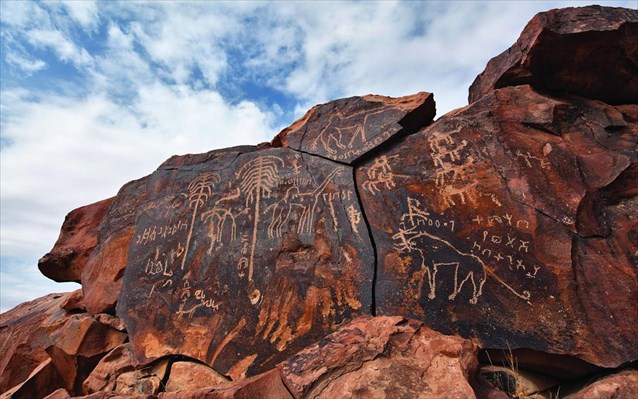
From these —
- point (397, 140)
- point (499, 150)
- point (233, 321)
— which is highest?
point (397, 140)

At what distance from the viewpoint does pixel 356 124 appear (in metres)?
4.81

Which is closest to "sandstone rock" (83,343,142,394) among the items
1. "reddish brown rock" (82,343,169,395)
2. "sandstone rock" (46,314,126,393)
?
"reddish brown rock" (82,343,169,395)

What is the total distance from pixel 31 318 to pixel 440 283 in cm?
567

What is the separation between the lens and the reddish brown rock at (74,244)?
5875 mm

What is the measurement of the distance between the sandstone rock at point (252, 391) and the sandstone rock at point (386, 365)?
8 cm

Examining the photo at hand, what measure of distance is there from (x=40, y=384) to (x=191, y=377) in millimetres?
1862

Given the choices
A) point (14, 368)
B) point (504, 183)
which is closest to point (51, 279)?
point (14, 368)

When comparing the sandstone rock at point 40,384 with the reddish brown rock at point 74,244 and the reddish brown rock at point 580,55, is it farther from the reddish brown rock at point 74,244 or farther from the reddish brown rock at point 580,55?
the reddish brown rock at point 580,55

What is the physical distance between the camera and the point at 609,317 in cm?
311

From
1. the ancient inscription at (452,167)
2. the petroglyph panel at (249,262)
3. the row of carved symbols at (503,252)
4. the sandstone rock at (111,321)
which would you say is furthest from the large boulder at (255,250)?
the row of carved symbols at (503,252)

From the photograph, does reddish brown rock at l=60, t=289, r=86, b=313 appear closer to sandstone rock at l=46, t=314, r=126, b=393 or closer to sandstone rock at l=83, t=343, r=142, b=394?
sandstone rock at l=46, t=314, r=126, b=393

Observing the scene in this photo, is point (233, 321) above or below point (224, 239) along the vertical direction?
below

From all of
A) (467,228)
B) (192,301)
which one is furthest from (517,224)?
(192,301)

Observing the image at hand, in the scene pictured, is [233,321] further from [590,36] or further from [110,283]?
[590,36]
